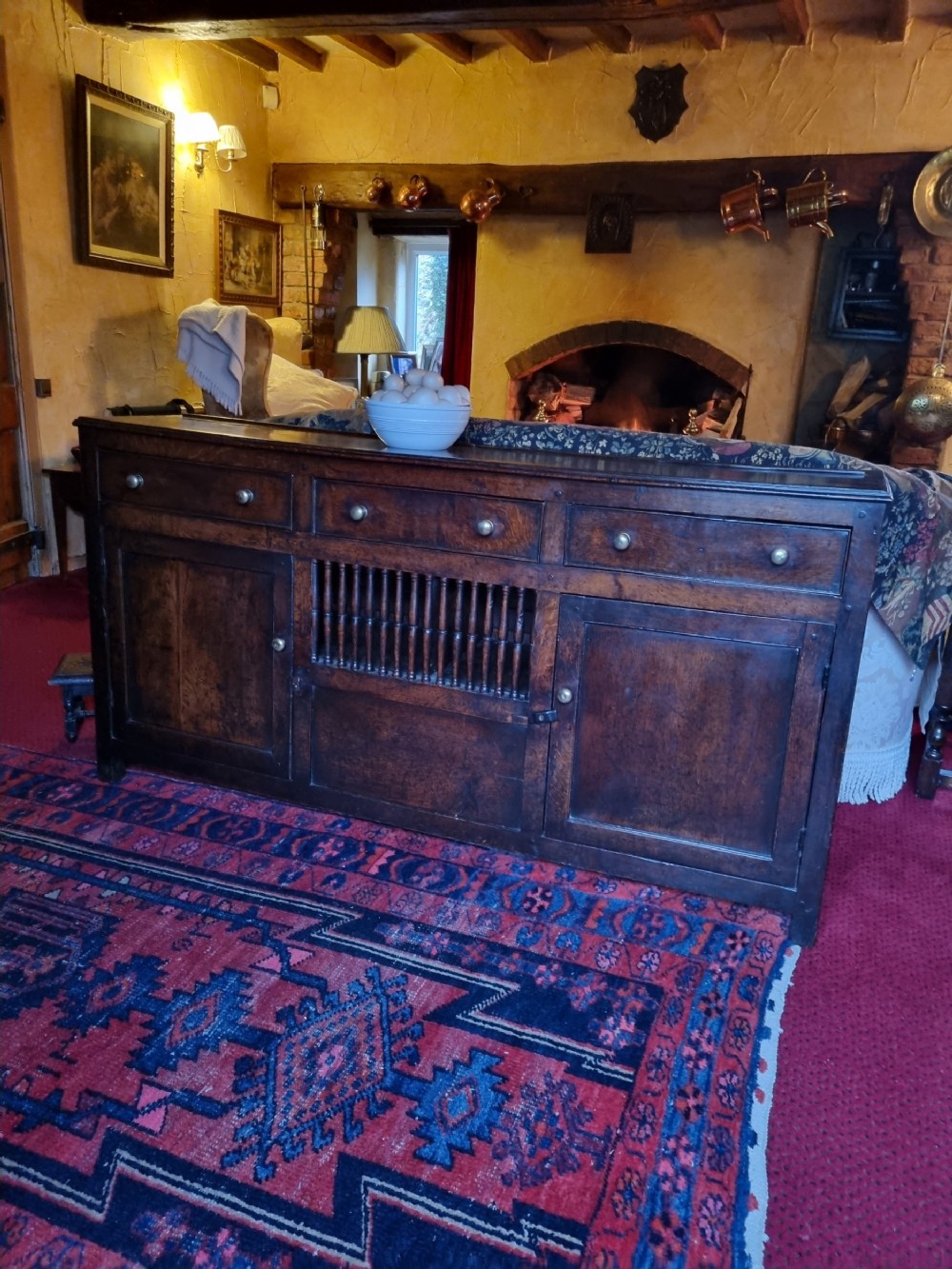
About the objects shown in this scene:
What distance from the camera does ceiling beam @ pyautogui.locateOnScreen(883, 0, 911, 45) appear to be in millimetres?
3807

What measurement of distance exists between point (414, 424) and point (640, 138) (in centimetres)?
369

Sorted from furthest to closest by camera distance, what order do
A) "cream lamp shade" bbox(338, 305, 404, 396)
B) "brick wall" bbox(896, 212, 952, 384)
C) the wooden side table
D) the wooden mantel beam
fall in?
"cream lamp shade" bbox(338, 305, 404, 396), the wooden mantel beam, "brick wall" bbox(896, 212, 952, 384), the wooden side table

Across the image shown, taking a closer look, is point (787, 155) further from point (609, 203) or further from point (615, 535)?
point (615, 535)

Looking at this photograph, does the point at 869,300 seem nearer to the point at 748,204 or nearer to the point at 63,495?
the point at 748,204

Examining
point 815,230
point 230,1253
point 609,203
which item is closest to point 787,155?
point 815,230

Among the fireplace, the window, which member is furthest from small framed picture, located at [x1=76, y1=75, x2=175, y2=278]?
the window

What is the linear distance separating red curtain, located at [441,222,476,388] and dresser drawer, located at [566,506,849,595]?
4957mm

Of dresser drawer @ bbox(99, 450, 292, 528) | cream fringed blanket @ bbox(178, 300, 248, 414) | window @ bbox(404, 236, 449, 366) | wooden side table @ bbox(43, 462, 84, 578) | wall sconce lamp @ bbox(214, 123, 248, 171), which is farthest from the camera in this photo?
window @ bbox(404, 236, 449, 366)

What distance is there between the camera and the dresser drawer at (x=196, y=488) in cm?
193

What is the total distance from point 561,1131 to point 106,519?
5.33ft

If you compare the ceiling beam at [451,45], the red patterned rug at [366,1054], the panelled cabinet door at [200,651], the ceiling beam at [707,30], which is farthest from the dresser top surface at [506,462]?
the ceiling beam at [451,45]

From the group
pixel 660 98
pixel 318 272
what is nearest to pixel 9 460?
pixel 318 272

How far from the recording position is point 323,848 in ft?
6.59

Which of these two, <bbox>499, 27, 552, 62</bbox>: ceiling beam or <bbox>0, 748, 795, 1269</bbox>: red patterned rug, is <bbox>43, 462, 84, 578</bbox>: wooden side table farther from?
<bbox>499, 27, 552, 62</bbox>: ceiling beam
